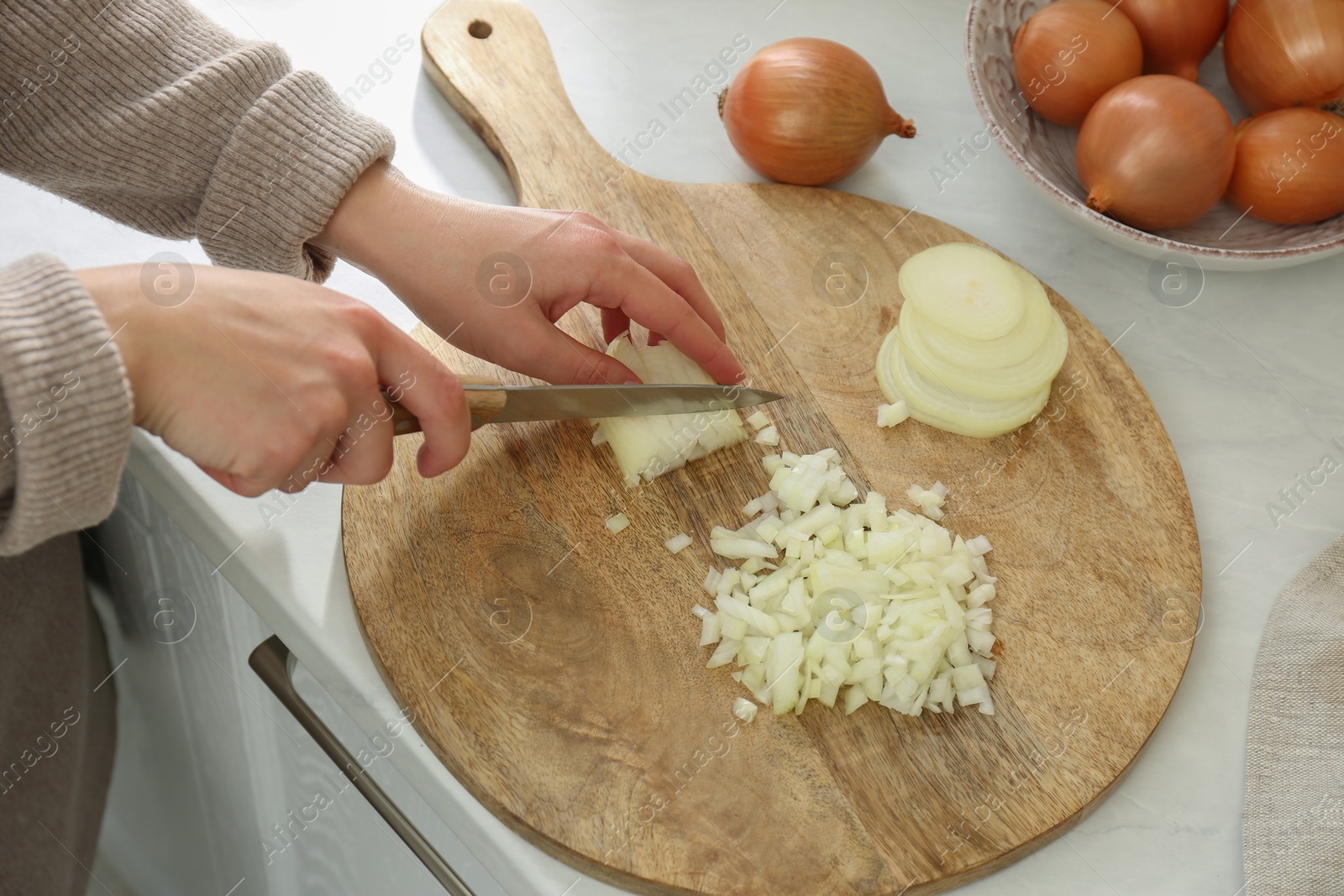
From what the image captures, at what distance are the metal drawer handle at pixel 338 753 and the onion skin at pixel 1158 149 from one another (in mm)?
978

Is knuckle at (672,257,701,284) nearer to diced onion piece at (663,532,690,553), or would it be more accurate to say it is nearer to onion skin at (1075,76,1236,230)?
diced onion piece at (663,532,690,553)

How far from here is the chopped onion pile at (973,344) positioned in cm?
104

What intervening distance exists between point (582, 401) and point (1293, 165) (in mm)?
820

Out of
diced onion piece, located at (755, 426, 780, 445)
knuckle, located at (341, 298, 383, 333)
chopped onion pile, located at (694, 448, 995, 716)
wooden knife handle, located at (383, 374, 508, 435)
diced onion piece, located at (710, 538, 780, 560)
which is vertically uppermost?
knuckle, located at (341, 298, 383, 333)

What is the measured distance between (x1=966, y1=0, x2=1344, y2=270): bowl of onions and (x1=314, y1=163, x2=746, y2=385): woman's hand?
0.50m

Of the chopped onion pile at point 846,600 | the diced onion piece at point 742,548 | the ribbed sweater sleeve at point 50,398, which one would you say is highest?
the ribbed sweater sleeve at point 50,398

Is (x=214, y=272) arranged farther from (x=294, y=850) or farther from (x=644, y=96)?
(x=644, y=96)

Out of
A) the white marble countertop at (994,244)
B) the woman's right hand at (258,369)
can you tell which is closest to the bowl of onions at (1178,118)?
the white marble countertop at (994,244)

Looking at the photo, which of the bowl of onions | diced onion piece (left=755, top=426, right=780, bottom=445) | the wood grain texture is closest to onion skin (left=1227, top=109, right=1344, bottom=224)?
the bowl of onions

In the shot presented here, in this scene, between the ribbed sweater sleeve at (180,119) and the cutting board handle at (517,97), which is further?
the cutting board handle at (517,97)

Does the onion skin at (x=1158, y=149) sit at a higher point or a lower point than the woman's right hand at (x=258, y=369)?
lower

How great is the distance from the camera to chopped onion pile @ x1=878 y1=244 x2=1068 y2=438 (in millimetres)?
1039

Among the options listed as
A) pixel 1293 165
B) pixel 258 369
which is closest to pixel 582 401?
pixel 258 369

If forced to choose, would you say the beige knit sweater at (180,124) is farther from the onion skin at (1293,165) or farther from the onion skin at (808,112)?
Result: the onion skin at (1293,165)
